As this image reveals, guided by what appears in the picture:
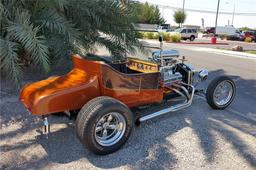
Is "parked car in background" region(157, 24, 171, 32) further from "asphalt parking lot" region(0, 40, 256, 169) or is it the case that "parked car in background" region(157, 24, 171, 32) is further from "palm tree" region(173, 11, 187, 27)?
"palm tree" region(173, 11, 187, 27)

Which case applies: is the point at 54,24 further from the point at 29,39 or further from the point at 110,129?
the point at 110,129

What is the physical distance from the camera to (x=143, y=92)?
4551mm

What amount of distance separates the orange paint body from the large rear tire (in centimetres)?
29

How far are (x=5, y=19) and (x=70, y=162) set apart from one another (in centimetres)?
312

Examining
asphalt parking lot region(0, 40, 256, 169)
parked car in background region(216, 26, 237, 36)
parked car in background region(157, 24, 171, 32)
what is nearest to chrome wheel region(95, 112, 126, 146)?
asphalt parking lot region(0, 40, 256, 169)

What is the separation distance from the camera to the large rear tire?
3.57 meters

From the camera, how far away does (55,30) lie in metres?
5.95

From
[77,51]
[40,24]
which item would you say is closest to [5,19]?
[40,24]

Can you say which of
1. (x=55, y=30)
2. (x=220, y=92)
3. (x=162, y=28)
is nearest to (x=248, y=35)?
(x=162, y=28)

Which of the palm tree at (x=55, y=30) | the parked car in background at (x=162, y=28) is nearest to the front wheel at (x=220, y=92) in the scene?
the parked car in background at (x=162, y=28)

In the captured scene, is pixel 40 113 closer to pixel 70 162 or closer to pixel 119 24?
pixel 70 162

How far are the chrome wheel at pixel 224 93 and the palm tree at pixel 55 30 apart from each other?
2.77m

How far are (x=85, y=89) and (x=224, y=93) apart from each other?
2.88 metres

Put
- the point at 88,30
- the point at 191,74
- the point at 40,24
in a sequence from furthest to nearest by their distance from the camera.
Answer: the point at 88,30, the point at 40,24, the point at 191,74
